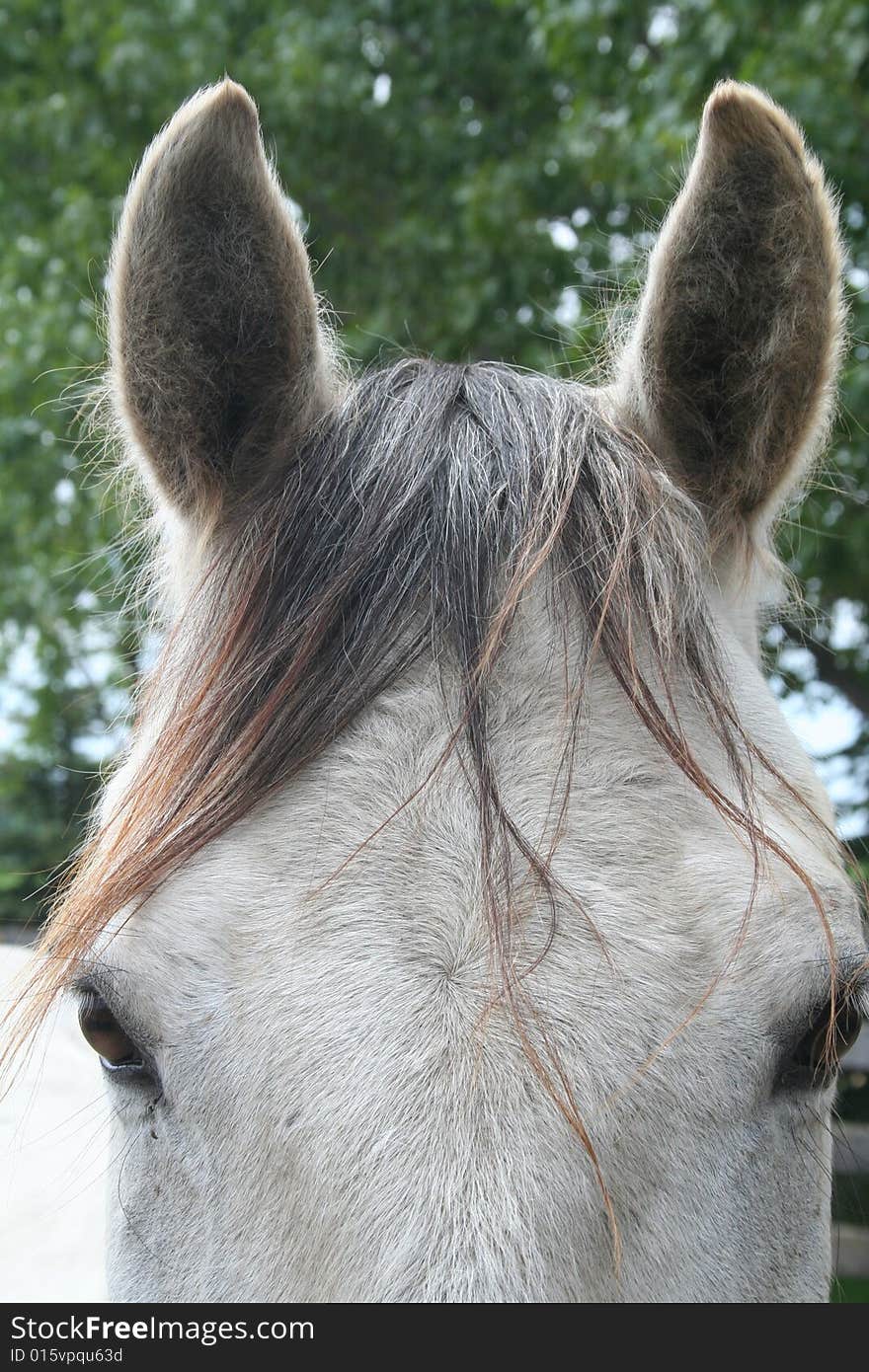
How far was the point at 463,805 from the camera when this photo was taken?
135cm

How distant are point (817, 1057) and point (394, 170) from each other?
766 cm

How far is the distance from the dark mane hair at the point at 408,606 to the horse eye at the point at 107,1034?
5cm

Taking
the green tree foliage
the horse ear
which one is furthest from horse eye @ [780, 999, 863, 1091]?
the green tree foliage

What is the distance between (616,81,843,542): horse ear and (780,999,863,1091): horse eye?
2.58 ft

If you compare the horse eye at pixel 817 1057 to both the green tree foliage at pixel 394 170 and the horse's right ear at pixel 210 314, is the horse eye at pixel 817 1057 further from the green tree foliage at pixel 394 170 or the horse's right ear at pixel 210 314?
the green tree foliage at pixel 394 170

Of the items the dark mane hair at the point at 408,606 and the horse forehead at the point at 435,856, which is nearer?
the horse forehead at the point at 435,856

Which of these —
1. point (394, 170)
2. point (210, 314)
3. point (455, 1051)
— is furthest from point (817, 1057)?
point (394, 170)

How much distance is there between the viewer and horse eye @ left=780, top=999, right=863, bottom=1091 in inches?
53.7

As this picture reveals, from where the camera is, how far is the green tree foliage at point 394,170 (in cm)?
584

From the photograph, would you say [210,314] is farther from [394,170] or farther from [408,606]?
[394,170]

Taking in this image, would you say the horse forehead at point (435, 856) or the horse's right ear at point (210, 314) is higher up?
the horse's right ear at point (210, 314)

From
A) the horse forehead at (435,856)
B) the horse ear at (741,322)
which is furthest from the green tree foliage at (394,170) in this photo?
the horse forehead at (435,856)

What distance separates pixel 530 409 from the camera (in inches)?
69.8
